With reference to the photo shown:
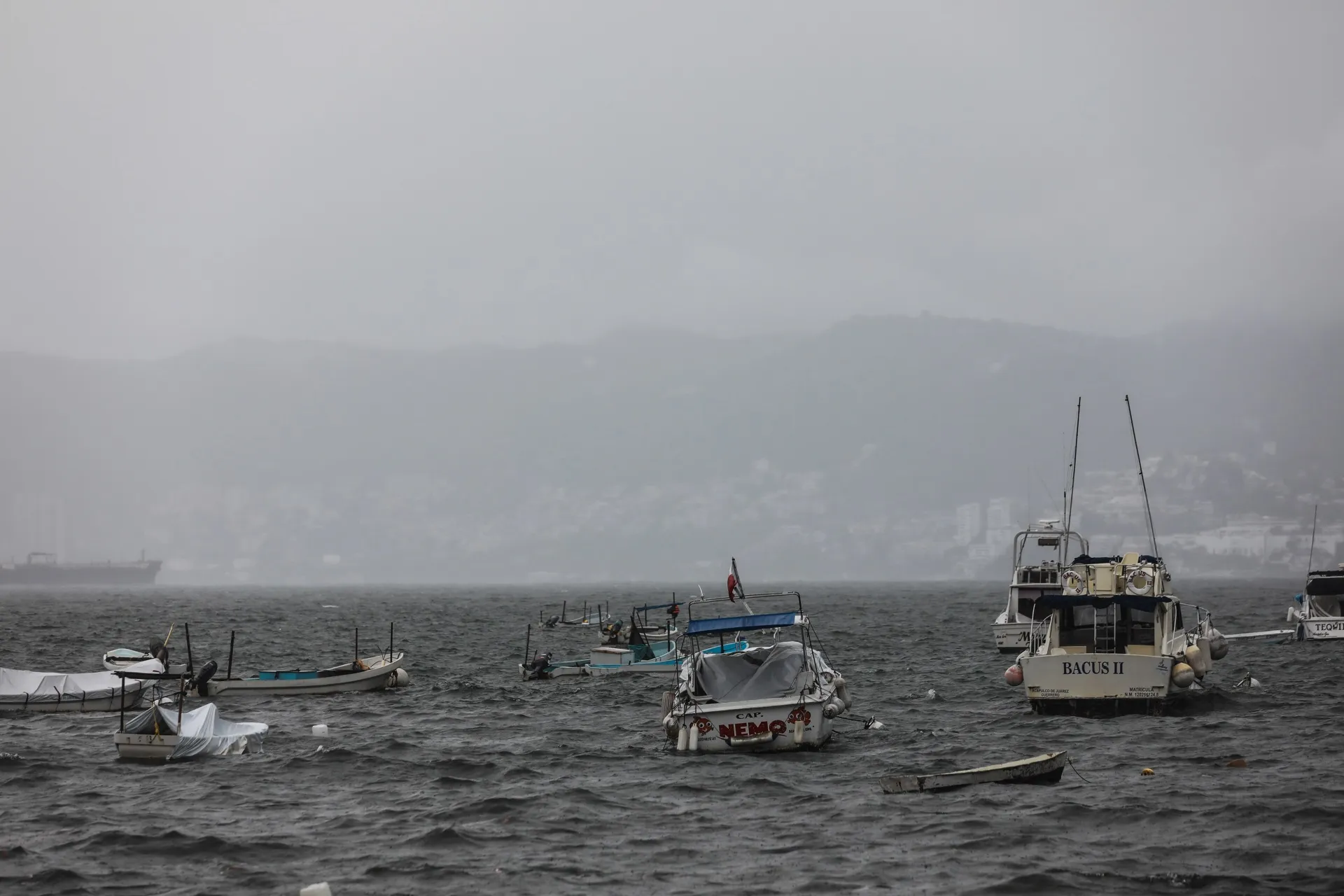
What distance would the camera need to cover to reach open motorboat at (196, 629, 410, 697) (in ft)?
167

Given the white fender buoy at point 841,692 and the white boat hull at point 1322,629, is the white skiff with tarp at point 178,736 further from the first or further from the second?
the white boat hull at point 1322,629

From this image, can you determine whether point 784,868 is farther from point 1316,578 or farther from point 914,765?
point 1316,578

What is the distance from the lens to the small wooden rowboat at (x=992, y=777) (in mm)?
29438

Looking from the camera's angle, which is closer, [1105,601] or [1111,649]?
[1105,601]

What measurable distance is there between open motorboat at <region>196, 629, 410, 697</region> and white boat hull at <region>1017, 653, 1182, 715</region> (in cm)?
2654

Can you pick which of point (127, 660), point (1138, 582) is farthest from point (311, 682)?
point (1138, 582)

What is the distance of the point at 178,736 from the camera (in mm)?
34969

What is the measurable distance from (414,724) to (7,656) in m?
44.4

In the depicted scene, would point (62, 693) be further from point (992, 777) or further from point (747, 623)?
point (992, 777)

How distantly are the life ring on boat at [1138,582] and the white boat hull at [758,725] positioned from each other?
14.9 m

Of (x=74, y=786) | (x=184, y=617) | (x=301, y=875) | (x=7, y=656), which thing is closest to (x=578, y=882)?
(x=301, y=875)

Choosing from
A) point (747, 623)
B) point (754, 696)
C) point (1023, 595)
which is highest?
point (747, 623)

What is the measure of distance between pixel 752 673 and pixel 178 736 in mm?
15558

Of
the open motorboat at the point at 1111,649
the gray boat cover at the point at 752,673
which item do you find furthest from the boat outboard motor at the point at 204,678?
the open motorboat at the point at 1111,649
